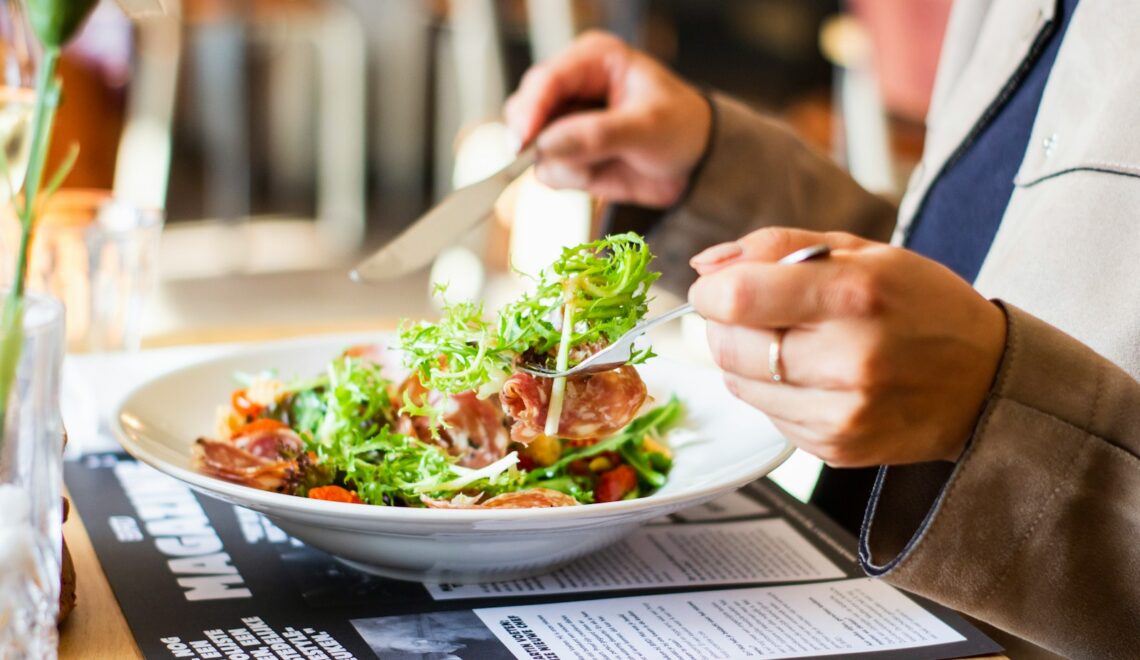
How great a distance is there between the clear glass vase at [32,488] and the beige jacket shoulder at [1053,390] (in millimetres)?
423

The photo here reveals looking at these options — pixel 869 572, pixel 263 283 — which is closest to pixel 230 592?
pixel 869 572

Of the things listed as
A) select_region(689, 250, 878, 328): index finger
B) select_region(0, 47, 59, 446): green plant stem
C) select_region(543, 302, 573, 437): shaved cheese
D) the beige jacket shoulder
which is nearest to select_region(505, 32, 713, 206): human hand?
the beige jacket shoulder

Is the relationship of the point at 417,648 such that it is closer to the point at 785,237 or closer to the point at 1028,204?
the point at 785,237

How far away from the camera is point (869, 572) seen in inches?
26.2

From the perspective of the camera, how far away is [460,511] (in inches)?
24.1

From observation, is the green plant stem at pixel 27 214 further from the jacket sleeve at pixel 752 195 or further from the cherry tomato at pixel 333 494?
the jacket sleeve at pixel 752 195

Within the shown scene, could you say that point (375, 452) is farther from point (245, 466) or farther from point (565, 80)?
point (565, 80)

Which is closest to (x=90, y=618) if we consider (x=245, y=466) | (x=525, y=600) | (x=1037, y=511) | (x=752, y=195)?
(x=245, y=466)

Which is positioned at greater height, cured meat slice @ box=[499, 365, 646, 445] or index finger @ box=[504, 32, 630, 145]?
index finger @ box=[504, 32, 630, 145]

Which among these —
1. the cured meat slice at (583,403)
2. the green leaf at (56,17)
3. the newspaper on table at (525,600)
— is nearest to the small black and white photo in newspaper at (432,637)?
the newspaper on table at (525,600)

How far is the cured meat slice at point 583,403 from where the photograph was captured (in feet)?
2.23

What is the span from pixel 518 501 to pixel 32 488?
10.6 inches

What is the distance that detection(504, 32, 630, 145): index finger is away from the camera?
1140mm

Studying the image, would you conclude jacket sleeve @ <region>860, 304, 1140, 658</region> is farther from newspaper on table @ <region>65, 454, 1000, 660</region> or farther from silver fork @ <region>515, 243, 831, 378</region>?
silver fork @ <region>515, 243, 831, 378</region>
